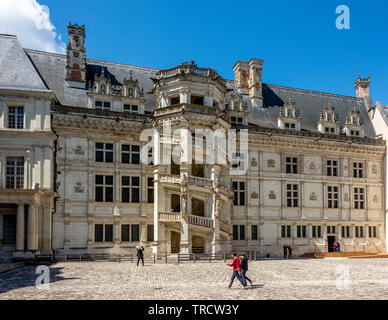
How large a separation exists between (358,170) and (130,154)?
23006mm

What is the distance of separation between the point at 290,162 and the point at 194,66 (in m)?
13.3

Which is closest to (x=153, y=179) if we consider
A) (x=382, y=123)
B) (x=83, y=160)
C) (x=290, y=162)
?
(x=83, y=160)

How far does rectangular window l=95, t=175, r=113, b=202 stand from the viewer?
32688 mm

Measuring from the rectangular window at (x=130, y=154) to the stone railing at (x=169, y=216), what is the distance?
5241 mm

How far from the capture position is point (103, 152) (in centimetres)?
3319

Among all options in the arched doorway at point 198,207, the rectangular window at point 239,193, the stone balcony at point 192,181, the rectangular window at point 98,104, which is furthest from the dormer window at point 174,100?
the rectangular window at point 239,193

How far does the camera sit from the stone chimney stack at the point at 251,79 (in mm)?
41719

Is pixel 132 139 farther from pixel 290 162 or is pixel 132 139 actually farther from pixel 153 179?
pixel 290 162

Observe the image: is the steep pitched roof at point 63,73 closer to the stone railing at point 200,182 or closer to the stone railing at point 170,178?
the stone railing at point 170,178

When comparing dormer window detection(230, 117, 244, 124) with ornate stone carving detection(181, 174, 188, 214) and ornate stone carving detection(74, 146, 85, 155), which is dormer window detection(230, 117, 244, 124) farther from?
ornate stone carving detection(74, 146, 85, 155)

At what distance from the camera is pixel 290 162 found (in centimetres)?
3931

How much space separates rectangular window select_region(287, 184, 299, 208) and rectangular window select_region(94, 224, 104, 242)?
17237 mm

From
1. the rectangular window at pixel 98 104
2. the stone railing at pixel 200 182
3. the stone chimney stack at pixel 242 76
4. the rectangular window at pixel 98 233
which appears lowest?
the rectangular window at pixel 98 233

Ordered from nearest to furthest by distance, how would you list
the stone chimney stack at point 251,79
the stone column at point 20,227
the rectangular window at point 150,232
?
the stone column at point 20,227, the rectangular window at point 150,232, the stone chimney stack at point 251,79
